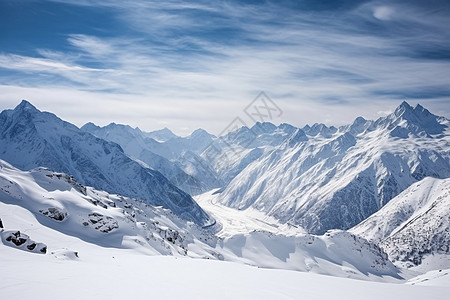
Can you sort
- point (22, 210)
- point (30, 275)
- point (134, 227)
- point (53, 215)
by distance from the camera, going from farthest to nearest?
point (134, 227) < point (53, 215) < point (22, 210) < point (30, 275)

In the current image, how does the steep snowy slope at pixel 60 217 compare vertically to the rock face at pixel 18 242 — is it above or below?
below

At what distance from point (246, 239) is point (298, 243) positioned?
27.9 meters

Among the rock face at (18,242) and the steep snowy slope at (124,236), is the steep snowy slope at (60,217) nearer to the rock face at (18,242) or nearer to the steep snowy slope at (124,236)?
the steep snowy slope at (124,236)

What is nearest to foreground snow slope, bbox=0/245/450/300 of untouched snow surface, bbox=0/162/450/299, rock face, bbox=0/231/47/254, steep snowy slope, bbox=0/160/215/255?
untouched snow surface, bbox=0/162/450/299

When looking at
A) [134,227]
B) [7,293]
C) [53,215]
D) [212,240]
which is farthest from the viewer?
[212,240]

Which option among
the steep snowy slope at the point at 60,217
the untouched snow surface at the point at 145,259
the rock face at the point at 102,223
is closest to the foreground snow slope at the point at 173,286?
the untouched snow surface at the point at 145,259

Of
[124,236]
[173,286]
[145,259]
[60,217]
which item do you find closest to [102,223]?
[124,236]

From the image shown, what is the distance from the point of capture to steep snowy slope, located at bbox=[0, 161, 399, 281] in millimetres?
50000

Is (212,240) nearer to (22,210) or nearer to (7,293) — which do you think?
(22,210)

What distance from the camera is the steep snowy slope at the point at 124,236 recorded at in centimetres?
5000

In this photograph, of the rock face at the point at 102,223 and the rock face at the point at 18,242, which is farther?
the rock face at the point at 102,223

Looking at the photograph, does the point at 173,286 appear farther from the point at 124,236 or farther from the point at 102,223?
the point at 102,223

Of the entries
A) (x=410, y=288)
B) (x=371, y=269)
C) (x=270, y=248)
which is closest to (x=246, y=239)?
(x=270, y=248)

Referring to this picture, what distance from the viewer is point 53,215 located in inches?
2406
